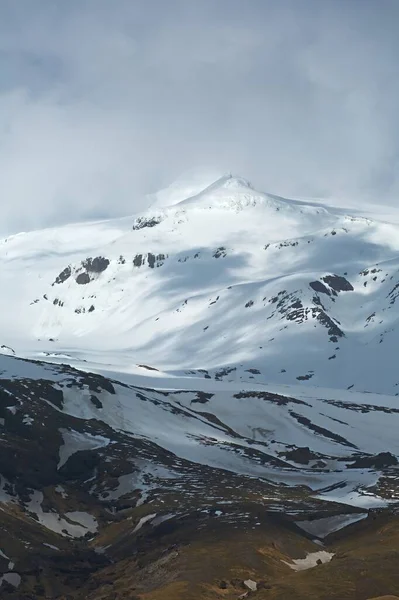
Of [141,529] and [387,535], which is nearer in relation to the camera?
[387,535]

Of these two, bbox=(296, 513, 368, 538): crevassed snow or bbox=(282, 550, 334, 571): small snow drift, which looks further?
bbox=(296, 513, 368, 538): crevassed snow

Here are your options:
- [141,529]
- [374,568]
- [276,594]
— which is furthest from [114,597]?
[141,529]

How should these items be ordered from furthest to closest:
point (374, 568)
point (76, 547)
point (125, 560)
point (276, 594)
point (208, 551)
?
point (76, 547) → point (125, 560) → point (208, 551) → point (374, 568) → point (276, 594)

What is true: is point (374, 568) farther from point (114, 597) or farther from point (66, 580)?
point (66, 580)

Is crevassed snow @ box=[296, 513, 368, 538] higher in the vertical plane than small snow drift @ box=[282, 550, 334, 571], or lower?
lower

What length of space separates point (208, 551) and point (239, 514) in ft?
106

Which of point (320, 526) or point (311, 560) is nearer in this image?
point (311, 560)

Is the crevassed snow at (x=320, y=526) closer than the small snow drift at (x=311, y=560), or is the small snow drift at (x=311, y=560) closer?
the small snow drift at (x=311, y=560)

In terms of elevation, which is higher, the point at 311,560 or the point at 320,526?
the point at 311,560

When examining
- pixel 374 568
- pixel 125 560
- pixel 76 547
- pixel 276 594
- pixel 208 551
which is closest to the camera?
pixel 276 594

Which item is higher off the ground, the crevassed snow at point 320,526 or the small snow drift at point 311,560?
A: the small snow drift at point 311,560

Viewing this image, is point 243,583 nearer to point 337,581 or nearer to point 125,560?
point 337,581

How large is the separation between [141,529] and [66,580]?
109 ft

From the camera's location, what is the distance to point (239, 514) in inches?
7692
